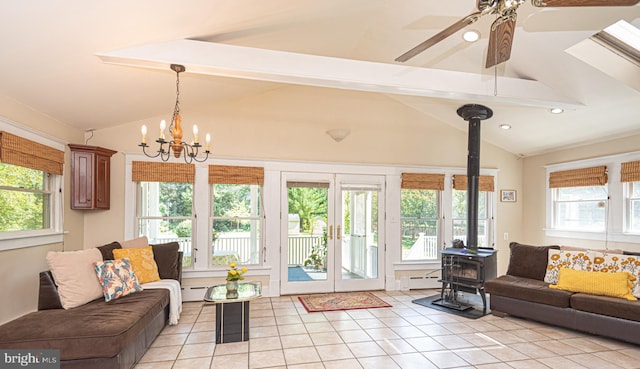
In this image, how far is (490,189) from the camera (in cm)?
602

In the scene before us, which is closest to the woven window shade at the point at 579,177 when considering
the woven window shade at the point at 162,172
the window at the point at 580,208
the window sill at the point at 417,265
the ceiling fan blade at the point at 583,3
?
the window at the point at 580,208

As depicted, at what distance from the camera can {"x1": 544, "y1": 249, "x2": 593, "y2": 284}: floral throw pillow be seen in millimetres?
4020

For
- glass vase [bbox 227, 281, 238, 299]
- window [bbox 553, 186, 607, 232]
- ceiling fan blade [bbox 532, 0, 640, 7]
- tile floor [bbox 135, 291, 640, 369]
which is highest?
ceiling fan blade [bbox 532, 0, 640, 7]

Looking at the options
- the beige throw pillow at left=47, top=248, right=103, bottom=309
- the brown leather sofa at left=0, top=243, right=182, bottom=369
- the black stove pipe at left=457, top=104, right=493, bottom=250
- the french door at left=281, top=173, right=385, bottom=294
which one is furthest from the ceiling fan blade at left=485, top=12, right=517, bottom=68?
the beige throw pillow at left=47, top=248, right=103, bottom=309

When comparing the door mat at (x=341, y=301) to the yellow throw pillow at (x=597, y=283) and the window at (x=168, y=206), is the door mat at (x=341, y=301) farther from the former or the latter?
the yellow throw pillow at (x=597, y=283)

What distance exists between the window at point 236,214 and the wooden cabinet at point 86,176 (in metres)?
1.39

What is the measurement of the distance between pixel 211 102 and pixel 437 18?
10.4 ft

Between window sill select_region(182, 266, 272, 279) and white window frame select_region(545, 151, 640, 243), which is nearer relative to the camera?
white window frame select_region(545, 151, 640, 243)

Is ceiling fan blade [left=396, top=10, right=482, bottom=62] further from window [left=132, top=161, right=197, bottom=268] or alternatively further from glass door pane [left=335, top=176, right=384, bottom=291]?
window [left=132, top=161, right=197, bottom=268]

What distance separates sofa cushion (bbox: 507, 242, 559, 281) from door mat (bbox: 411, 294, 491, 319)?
75 cm

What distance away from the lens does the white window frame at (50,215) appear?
3086mm

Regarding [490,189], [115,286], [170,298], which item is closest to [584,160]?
[490,189]

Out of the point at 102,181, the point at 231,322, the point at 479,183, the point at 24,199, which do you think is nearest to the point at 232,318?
the point at 231,322

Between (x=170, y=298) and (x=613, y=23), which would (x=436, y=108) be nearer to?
(x=613, y=23)
